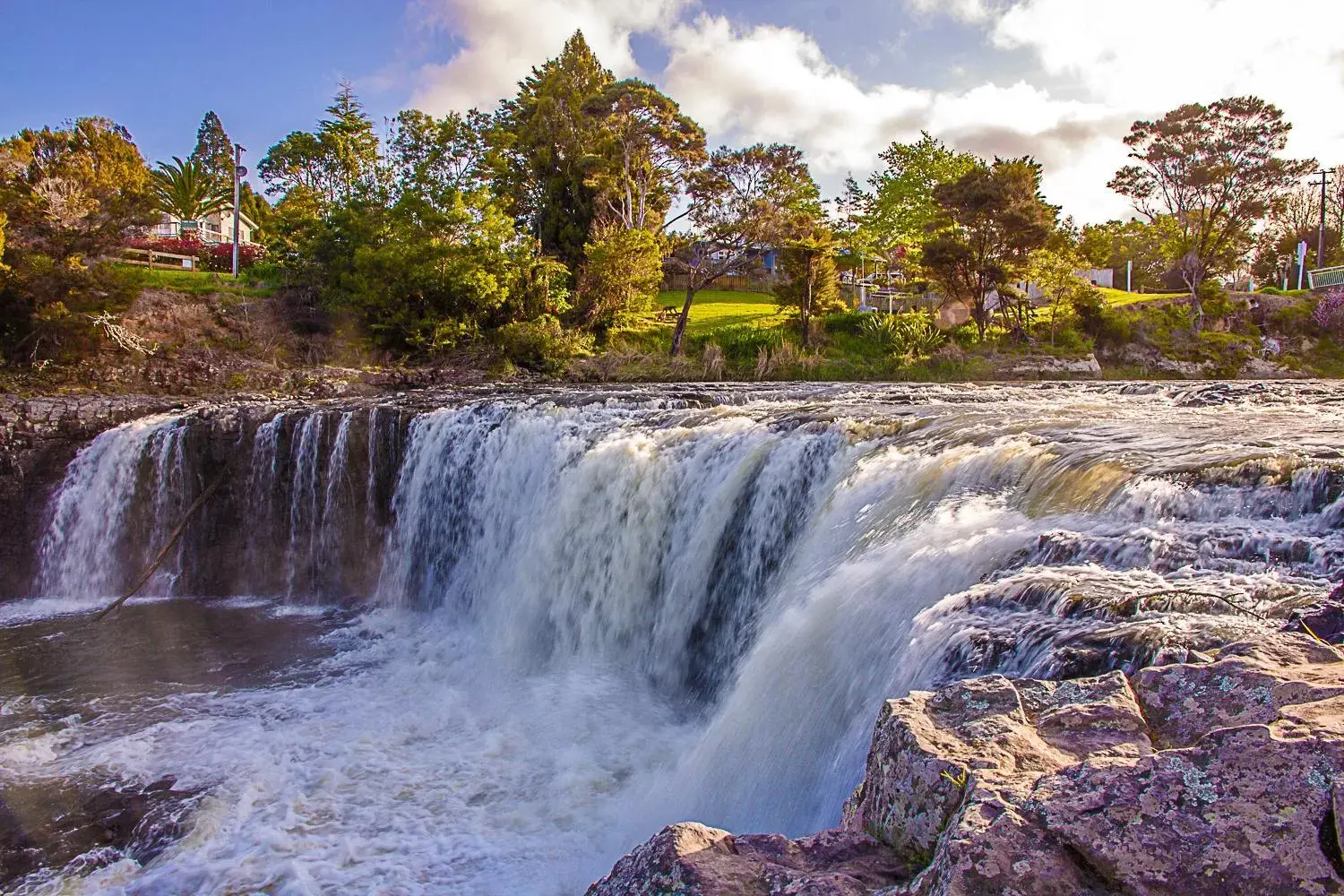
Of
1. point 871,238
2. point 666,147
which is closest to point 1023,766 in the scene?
point 666,147

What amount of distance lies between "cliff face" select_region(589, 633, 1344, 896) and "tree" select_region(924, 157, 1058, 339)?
25510 millimetres

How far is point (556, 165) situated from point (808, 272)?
37.9 ft

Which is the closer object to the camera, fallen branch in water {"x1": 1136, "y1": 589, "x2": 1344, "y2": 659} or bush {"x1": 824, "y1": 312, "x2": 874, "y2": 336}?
fallen branch in water {"x1": 1136, "y1": 589, "x2": 1344, "y2": 659}

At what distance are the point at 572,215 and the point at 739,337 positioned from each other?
923 centimetres

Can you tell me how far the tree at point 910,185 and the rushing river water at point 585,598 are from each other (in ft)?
81.5

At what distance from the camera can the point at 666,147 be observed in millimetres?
28875

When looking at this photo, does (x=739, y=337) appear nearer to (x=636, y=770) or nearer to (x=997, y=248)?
(x=997, y=248)

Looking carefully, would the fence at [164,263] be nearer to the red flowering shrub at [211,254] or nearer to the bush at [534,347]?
the red flowering shrub at [211,254]

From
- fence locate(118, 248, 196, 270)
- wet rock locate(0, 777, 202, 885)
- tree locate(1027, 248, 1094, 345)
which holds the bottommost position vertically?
wet rock locate(0, 777, 202, 885)

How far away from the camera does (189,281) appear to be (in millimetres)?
28625

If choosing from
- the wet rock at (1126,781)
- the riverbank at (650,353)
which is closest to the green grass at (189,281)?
the riverbank at (650,353)

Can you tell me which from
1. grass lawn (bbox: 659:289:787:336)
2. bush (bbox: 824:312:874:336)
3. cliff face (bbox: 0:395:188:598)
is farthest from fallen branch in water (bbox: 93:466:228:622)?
bush (bbox: 824:312:874:336)

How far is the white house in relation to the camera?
4662 centimetres

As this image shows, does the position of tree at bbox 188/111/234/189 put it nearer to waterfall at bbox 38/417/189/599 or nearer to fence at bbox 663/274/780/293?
fence at bbox 663/274/780/293
